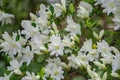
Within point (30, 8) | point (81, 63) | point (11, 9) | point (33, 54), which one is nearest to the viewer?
point (81, 63)

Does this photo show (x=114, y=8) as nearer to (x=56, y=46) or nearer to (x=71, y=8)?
(x=71, y=8)

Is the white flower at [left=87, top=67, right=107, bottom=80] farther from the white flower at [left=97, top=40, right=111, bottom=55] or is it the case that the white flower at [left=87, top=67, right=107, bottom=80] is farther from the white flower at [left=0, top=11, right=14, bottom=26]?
the white flower at [left=0, top=11, right=14, bottom=26]

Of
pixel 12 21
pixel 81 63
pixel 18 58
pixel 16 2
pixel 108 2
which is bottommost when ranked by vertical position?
pixel 81 63

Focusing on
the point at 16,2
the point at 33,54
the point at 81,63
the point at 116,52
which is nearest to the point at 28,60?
the point at 33,54

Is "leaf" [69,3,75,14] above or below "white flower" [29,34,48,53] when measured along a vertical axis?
above

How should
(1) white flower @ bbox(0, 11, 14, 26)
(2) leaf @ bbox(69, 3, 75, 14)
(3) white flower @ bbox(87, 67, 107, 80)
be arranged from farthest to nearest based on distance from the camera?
(1) white flower @ bbox(0, 11, 14, 26), (2) leaf @ bbox(69, 3, 75, 14), (3) white flower @ bbox(87, 67, 107, 80)

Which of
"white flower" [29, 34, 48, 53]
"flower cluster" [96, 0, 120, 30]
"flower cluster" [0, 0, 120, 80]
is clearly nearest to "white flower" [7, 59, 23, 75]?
"flower cluster" [0, 0, 120, 80]

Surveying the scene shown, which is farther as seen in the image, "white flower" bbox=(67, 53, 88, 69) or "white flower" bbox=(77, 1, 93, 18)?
"white flower" bbox=(77, 1, 93, 18)

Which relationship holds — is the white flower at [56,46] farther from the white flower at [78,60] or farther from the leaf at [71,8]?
the leaf at [71,8]

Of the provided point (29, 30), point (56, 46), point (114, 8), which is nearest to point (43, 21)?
point (29, 30)

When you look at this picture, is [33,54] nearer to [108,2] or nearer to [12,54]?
[12,54]
